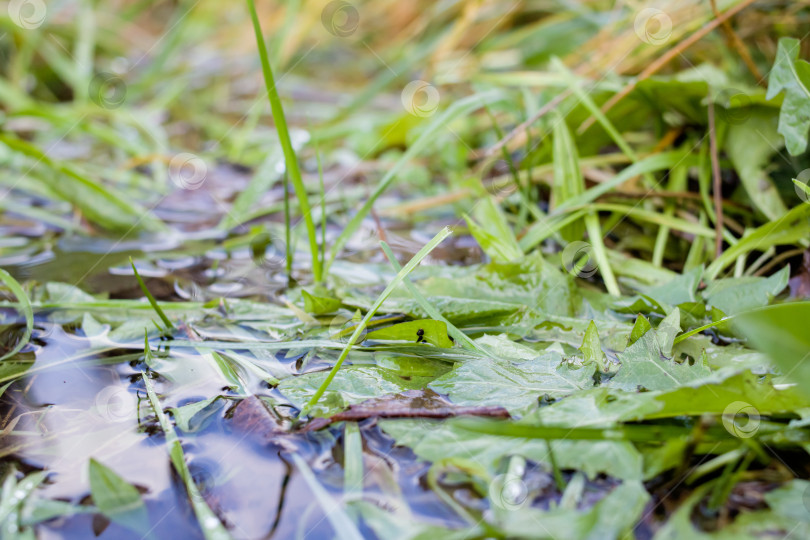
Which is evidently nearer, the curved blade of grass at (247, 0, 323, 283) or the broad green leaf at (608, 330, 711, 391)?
the broad green leaf at (608, 330, 711, 391)

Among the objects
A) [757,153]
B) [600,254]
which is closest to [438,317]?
[600,254]

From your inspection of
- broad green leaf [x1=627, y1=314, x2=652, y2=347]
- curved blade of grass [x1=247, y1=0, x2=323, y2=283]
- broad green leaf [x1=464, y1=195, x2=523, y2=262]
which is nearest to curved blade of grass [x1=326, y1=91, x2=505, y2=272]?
curved blade of grass [x1=247, y1=0, x2=323, y2=283]

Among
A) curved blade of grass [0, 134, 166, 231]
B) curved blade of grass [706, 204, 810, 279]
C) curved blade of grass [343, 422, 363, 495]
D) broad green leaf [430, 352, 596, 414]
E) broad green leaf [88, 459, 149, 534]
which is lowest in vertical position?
curved blade of grass [706, 204, 810, 279]

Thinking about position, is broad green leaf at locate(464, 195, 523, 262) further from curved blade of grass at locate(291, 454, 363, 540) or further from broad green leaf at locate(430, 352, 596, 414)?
curved blade of grass at locate(291, 454, 363, 540)

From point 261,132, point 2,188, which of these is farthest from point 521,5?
point 2,188

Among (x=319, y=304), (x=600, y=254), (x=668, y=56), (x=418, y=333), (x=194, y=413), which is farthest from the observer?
(x=668, y=56)

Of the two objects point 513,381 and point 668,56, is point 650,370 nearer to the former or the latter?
point 513,381
